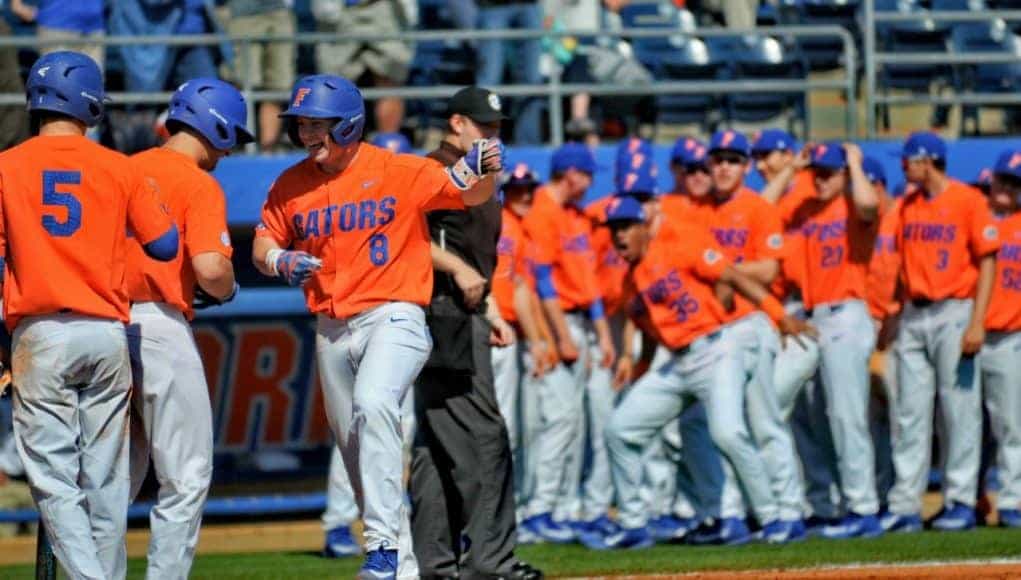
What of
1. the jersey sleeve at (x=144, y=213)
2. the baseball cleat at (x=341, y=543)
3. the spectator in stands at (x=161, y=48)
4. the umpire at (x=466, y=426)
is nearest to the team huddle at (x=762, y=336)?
the baseball cleat at (x=341, y=543)

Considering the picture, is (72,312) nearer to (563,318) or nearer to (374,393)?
(374,393)

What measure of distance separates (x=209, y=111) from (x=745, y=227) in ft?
14.9

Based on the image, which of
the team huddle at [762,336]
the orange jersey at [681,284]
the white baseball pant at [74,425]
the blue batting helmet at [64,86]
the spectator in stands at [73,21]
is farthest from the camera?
the spectator in stands at [73,21]

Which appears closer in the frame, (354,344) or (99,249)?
(99,249)

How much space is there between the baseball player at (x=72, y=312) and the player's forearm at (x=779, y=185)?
5.62 meters

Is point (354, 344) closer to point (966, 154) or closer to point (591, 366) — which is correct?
point (591, 366)

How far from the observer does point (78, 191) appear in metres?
7.12

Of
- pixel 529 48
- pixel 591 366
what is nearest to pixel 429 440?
pixel 591 366

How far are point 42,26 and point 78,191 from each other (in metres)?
7.22

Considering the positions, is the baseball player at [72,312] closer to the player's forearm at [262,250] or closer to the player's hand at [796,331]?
the player's forearm at [262,250]

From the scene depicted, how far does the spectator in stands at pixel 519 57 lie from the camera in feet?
47.7

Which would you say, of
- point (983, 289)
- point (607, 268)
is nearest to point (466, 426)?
point (607, 268)

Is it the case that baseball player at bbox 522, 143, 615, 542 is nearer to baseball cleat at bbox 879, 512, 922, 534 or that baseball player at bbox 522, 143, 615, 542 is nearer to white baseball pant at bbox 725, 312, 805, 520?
white baseball pant at bbox 725, 312, 805, 520

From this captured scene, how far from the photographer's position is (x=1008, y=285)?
39.2ft
